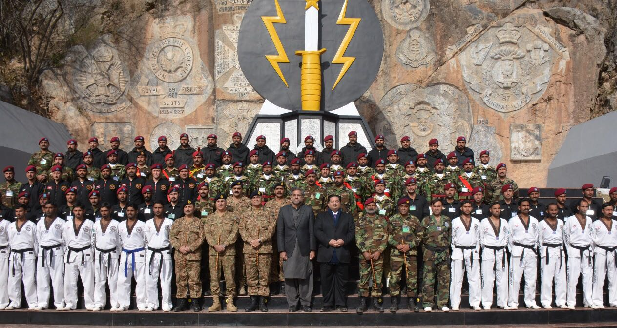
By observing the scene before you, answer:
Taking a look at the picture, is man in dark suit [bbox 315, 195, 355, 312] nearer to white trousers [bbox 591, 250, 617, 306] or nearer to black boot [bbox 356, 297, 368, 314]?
black boot [bbox 356, 297, 368, 314]

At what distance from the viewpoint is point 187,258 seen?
7.68m

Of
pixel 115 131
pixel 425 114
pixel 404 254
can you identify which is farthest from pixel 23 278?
pixel 425 114

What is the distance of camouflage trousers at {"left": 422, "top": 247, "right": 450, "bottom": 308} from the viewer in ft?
25.2

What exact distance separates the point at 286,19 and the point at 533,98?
7.28 meters

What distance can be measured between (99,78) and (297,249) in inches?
426

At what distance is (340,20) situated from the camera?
41.8 ft

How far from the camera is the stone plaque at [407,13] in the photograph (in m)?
16.3

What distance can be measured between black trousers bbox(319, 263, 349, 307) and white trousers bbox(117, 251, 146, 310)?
7.62 ft

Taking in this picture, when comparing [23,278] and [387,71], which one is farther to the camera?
[387,71]

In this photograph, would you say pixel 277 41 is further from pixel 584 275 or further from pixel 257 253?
pixel 584 275

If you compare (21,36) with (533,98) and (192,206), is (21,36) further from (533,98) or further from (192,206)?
(533,98)

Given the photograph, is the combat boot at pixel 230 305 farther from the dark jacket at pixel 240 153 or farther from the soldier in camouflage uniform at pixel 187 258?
the dark jacket at pixel 240 153

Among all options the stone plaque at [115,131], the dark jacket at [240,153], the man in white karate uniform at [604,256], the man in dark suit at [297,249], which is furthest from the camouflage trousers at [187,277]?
the stone plaque at [115,131]

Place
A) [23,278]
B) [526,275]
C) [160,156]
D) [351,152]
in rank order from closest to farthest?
[526,275]
[23,278]
[160,156]
[351,152]
